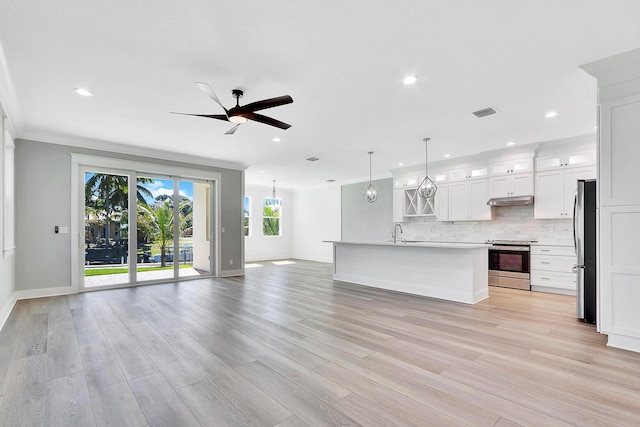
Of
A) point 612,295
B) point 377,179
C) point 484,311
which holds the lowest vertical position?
point 484,311

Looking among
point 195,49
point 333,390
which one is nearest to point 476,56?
point 195,49

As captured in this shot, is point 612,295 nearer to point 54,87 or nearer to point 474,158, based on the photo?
point 474,158

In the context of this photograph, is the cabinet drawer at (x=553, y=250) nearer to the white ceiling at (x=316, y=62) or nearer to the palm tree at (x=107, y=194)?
the white ceiling at (x=316, y=62)

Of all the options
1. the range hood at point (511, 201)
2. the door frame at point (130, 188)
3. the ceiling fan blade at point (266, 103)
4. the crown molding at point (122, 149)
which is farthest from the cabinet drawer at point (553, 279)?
the crown molding at point (122, 149)

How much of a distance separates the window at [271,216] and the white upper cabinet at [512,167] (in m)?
7.38

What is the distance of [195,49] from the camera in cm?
277

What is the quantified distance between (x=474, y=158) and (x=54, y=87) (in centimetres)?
716

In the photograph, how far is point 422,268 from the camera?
5266mm

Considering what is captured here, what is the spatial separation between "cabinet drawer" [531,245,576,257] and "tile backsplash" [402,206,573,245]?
0.28 meters

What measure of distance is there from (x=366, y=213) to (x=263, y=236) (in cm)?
391

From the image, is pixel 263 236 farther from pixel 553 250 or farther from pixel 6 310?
pixel 553 250

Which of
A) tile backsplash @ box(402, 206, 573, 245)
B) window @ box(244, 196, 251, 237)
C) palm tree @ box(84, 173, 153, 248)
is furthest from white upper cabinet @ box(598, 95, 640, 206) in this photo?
window @ box(244, 196, 251, 237)

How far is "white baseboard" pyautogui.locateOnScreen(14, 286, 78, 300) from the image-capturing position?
4.99 m

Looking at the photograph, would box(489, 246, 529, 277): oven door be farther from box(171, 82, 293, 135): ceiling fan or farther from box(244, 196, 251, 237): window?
box(244, 196, 251, 237): window
